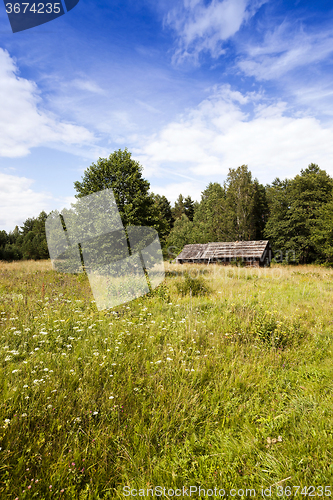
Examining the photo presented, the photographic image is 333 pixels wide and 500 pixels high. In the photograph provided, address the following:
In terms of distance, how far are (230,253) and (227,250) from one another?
2.44 ft

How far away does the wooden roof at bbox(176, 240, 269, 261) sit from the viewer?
29.2 meters

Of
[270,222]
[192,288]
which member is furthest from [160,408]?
[270,222]

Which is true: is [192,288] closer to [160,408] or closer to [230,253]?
[160,408]

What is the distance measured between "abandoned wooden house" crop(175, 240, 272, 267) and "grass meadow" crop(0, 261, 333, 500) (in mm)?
24355

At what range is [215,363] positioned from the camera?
420 centimetres

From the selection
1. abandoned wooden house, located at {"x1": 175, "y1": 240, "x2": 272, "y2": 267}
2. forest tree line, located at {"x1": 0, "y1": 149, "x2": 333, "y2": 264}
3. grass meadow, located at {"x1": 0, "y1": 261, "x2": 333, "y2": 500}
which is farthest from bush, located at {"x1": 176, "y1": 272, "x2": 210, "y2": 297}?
abandoned wooden house, located at {"x1": 175, "y1": 240, "x2": 272, "y2": 267}

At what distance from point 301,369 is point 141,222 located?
38.7ft

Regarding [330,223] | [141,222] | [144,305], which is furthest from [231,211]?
[144,305]

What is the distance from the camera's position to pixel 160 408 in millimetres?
3174

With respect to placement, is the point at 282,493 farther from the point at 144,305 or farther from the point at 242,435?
the point at 144,305

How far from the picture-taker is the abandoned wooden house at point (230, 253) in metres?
29.1

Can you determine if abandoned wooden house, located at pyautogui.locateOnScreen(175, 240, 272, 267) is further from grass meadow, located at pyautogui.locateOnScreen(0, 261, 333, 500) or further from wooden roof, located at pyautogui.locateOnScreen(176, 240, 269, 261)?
grass meadow, located at pyautogui.locateOnScreen(0, 261, 333, 500)

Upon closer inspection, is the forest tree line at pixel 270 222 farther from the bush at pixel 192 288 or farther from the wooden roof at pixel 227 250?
the bush at pixel 192 288

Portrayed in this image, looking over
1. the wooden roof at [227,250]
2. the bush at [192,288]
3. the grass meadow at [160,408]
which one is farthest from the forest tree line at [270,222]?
the grass meadow at [160,408]
